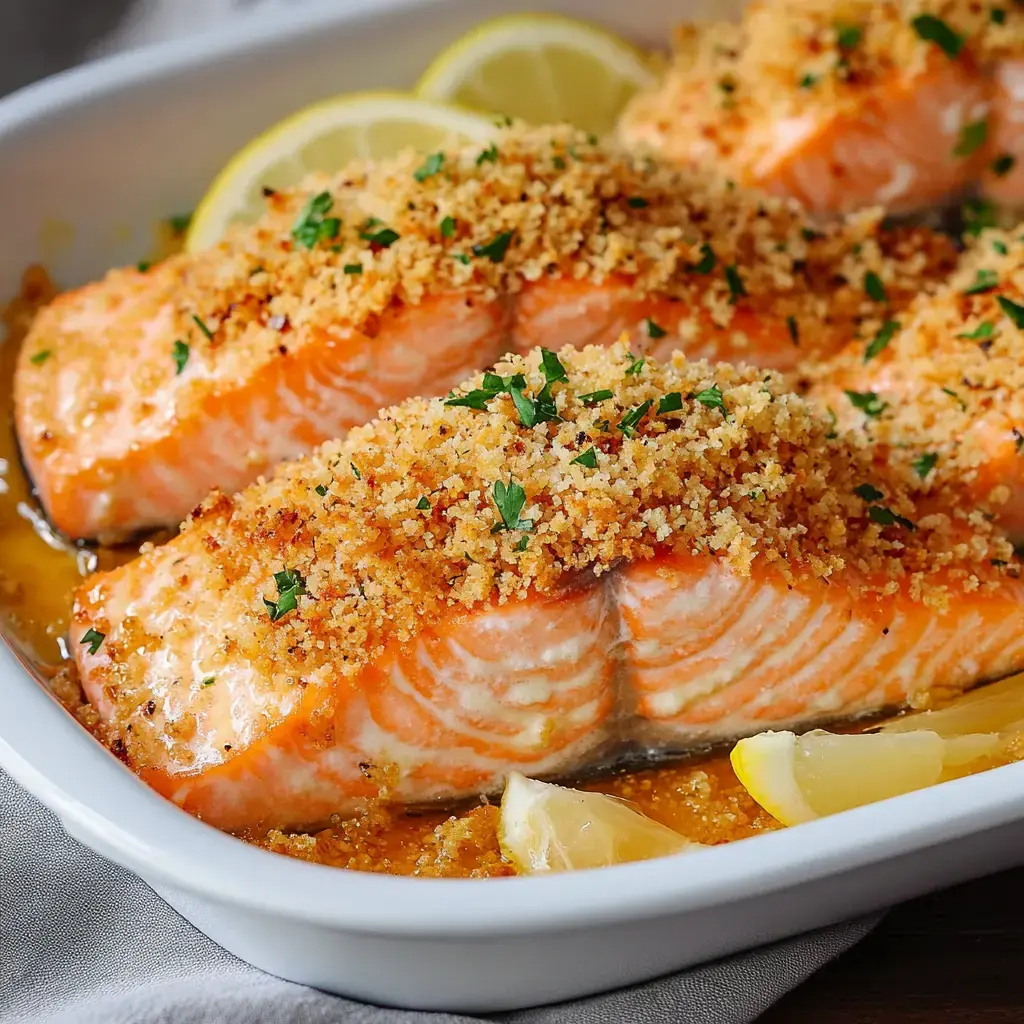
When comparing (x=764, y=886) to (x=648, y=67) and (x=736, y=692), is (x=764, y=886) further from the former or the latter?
(x=648, y=67)

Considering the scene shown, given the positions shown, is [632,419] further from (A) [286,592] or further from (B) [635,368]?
(A) [286,592]

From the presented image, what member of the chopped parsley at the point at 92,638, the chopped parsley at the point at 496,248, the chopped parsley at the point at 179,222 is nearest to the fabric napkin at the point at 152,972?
the chopped parsley at the point at 92,638

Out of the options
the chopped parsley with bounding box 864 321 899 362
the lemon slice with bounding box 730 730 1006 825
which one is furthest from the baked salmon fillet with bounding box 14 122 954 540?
the lemon slice with bounding box 730 730 1006 825

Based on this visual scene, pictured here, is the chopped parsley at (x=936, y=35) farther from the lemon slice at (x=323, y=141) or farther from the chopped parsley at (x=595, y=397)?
the chopped parsley at (x=595, y=397)

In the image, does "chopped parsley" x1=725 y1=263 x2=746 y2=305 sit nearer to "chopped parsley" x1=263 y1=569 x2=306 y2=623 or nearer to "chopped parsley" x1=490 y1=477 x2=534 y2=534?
"chopped parsley" x1=490 y1=477 x2=534 y2=534

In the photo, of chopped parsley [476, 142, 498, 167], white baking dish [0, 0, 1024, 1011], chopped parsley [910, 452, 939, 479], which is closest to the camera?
white baking dish [0, 0, 1024, 1011]

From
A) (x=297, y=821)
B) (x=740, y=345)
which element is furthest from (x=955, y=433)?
(x=297, y=821)

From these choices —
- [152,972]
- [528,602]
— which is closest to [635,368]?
[528,602]
